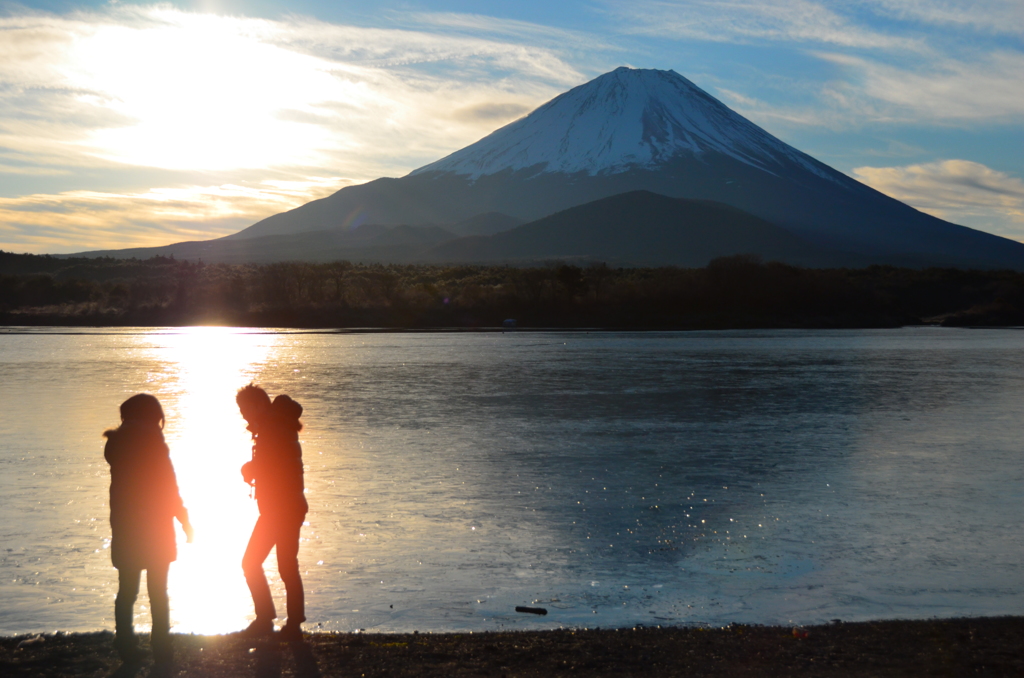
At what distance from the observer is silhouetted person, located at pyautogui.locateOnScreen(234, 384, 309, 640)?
488 cm

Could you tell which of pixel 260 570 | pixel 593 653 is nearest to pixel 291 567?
pixel 260 570

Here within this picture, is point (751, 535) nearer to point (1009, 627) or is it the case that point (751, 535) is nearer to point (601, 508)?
point (601, 508)

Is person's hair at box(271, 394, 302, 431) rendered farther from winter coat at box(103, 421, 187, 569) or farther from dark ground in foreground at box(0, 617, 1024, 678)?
dark ground in foreground at box(0, 617, 1024, 678)

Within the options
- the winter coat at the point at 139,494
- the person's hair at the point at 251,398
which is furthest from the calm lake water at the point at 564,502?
the person's hair at the point at 251,398

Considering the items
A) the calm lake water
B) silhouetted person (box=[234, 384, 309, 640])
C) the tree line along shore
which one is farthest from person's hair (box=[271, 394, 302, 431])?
the tree line along shore

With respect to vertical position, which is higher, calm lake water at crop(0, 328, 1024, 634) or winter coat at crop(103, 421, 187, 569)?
winter coat at crop(103, 421, 187, 569)

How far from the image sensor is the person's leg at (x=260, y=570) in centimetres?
489

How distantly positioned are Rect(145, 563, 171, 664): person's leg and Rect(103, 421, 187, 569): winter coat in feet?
0.20

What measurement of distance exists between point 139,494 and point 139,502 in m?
0.04

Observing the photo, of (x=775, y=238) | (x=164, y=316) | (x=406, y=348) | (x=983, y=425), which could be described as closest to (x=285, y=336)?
(x=406, y=348)

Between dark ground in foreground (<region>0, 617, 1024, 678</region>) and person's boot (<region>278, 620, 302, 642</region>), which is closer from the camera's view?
dark ground in foreground (<region>0, 617, 1024, 678</region>)

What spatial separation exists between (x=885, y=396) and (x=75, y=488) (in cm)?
1285

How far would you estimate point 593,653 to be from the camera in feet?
14.3

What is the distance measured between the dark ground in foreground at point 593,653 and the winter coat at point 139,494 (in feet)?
1.48
